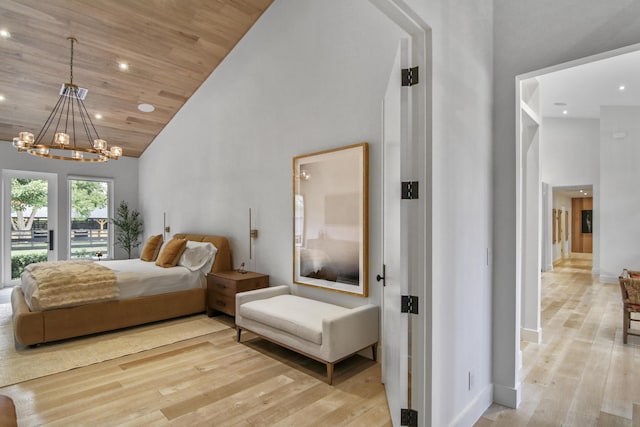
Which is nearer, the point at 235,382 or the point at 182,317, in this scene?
the point at 235,382

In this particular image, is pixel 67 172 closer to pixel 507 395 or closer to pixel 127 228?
pixel 127 228

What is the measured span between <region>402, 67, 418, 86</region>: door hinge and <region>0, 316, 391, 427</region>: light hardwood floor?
2.12m

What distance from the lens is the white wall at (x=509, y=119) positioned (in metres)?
2.28

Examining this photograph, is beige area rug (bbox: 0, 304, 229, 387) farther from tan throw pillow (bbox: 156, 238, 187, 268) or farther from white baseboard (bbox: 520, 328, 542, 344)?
white baseboard (bbox: 520, 328, 542, 344)

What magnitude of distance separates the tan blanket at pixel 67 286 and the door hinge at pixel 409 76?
394 centimetres

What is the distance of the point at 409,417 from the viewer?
1.86 m

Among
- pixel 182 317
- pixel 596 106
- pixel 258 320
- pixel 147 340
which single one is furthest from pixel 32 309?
pixel 596 106

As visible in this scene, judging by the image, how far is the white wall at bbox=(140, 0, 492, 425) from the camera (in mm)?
1959

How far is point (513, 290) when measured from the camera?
7.99 feet

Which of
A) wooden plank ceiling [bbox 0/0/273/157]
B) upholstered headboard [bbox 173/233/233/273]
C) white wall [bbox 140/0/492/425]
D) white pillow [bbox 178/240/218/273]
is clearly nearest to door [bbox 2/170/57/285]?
wooden plank ceiling [bbox 0/0/273/157]

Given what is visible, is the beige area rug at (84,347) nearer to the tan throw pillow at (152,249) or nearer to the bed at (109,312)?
the bed at (109,312)

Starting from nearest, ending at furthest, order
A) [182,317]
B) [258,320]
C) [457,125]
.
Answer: [457,125] → [258,320] → [182,317]

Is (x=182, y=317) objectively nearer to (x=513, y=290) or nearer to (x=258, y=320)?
(x=258, y=320)

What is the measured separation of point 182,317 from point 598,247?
9.16 meters
